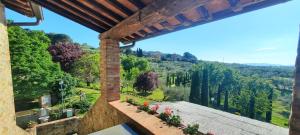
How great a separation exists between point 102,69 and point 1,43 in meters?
1.95

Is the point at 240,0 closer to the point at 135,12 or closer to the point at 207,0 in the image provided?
the point at 207,0

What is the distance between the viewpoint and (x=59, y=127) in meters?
9.12

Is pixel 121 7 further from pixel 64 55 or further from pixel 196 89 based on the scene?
pixel 64 55

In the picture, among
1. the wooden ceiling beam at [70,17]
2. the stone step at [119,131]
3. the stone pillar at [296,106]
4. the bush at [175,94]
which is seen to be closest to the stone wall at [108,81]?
the wooden ceiling beam at [70,17]

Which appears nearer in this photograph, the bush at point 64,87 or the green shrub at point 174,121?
the green shrub at point 174,121

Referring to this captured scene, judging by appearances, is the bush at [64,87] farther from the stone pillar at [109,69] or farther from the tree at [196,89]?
the tree at [196,89]

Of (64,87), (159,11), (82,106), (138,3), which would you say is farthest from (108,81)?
(64,87)

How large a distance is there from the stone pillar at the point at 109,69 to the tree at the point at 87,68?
15214 mm

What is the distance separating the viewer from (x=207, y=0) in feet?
4.82

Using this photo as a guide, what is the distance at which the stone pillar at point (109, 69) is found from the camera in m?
3.99

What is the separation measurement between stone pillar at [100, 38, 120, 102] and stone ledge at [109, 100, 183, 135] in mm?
438

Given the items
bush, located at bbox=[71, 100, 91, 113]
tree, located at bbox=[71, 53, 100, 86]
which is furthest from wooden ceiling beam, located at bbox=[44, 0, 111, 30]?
tree, located at bbox=[71, 53, 100, 86]

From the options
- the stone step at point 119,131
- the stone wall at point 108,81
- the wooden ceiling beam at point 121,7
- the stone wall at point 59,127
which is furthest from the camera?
the stone wall at point 59,127

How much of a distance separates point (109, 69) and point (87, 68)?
16.3 metres
